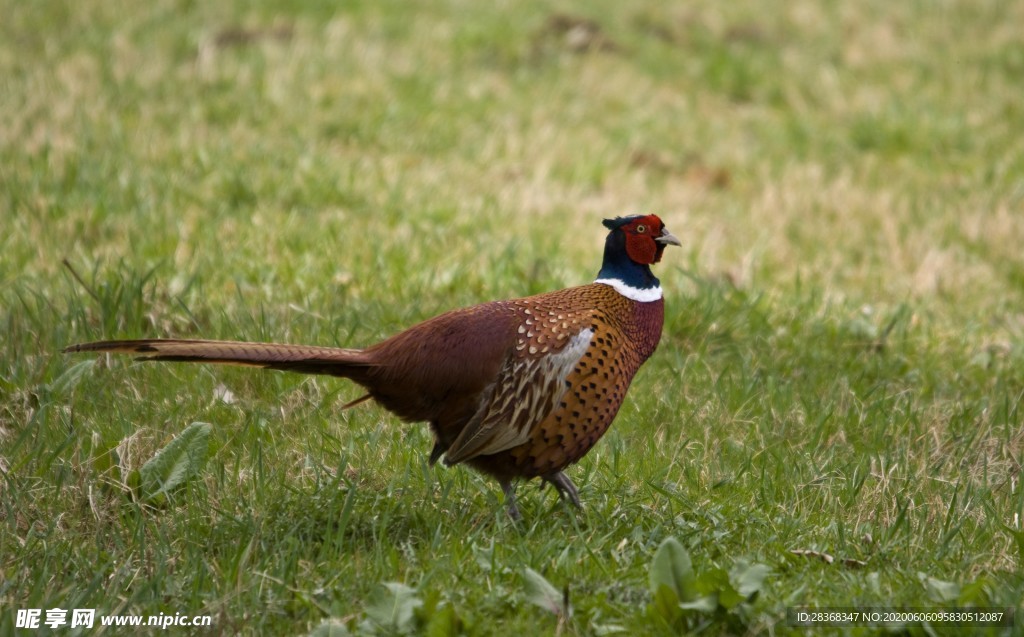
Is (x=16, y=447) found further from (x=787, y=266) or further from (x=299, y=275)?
(x=787, y=266)

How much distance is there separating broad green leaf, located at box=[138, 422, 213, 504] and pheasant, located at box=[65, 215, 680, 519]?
1.07 ft

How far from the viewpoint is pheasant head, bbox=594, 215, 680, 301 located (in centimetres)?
405

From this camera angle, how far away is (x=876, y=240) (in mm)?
7160

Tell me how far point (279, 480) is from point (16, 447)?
85cm

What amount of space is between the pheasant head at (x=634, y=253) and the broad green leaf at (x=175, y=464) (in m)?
1.38

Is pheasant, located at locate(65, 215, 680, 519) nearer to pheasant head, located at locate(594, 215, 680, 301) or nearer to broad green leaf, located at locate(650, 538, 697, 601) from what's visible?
pheasant head, located at locate(594, 215, 680, 301)

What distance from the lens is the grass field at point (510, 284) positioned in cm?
334

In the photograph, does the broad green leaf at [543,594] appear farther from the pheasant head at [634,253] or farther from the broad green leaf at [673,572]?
the pheasant head at [634,253]

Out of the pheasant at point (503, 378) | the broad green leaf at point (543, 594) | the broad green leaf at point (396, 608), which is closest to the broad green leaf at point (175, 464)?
the pheasant at point (503, 378)

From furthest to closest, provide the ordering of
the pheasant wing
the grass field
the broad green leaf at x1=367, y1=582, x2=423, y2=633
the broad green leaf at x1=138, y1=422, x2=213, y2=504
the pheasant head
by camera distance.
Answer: the pheasant head
the broad green leaf at x1=138, y1=422, x2=213, y2=504
the pheasant wing
the grass field
the broad green leaf at x1=367, y1=582, x2=423, y2=633

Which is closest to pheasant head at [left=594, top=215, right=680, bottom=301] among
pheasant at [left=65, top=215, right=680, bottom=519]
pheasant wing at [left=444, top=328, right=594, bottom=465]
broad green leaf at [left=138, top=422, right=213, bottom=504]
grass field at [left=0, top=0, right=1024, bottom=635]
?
pheasant at [left=65, top=215, right=680, bottom=519]

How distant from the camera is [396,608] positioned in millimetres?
2990

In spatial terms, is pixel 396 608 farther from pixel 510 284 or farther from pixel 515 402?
pixel 510 284

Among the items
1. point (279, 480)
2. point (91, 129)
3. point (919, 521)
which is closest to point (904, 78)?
point (91, 129)
